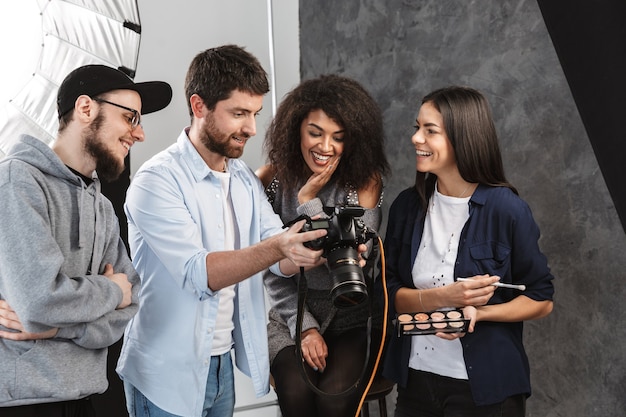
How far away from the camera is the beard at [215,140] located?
1943mm

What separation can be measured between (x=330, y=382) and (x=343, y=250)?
72 centimetres

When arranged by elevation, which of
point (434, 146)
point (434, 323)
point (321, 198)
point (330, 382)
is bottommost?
point (330, 382)

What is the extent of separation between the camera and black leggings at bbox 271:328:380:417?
2127 millimetres

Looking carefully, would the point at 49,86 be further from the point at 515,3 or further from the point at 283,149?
the point at 515,3

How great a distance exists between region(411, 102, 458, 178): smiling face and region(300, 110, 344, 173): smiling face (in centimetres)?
36

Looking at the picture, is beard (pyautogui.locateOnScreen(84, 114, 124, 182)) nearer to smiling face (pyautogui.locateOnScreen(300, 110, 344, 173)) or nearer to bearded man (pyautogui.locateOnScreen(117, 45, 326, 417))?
bearded man (pyautogui.locateOnScreen(117, 45, 326, 417))

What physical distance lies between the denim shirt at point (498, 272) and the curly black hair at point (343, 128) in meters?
0.51

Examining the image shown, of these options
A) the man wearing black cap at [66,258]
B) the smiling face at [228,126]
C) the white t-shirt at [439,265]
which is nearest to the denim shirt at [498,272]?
the white t-shirt at [439,265]

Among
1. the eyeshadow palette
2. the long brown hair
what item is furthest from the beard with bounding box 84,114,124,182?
the long brown hair

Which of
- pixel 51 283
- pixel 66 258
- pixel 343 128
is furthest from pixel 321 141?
pixel 51 283

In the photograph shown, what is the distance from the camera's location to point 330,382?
7.04ft

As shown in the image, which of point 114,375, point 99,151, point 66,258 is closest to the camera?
point 66,258

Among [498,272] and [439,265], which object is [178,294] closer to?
[439,265]

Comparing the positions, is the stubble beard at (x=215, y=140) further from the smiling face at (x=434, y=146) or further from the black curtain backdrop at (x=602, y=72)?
the black curtain backdrop at (x=602, y=72)
